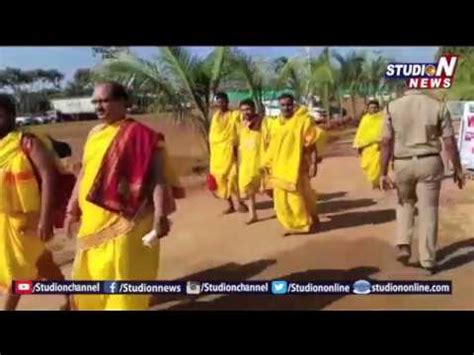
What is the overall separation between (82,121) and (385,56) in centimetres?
191

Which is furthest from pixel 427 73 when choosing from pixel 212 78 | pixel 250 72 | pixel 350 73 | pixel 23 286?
pixel 23 286

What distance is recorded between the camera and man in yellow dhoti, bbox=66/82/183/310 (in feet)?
19.7

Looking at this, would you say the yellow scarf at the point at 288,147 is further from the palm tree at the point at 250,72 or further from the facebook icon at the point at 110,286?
the facebook icon at the point at 110,286

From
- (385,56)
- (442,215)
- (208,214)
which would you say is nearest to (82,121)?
(208,214)

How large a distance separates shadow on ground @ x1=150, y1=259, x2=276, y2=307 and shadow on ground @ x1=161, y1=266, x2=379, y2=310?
11 cm

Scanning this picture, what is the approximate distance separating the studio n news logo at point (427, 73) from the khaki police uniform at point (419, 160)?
79mm

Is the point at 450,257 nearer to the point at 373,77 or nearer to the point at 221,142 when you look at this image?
the point at 373,77

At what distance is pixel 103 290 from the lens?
20.2 feet

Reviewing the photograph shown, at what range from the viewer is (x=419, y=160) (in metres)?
6.21

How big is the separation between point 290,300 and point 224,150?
1044mm

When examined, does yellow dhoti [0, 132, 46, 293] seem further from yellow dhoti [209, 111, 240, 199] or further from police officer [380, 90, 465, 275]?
police officer [380, 90, 465, 275]

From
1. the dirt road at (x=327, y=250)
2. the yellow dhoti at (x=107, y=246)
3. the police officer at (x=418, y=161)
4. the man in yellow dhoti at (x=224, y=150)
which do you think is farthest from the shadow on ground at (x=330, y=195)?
the yellow dhoti at (x=107, y=246)

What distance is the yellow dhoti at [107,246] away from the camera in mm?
6020
